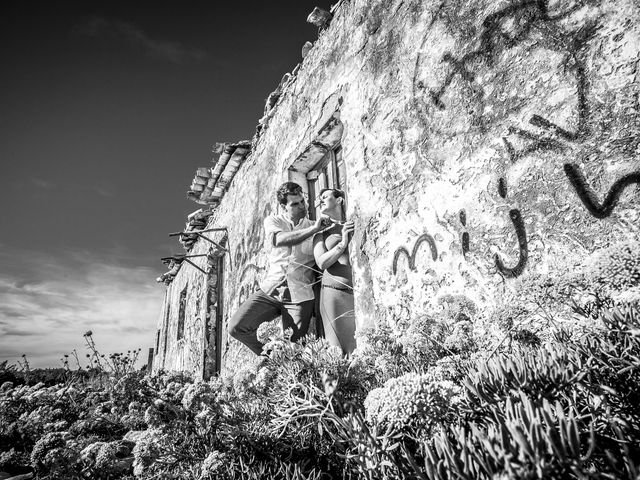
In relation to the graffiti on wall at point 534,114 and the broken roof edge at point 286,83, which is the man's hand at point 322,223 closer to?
the graffiti on wall at point 534,114

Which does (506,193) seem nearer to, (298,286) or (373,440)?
(373,440)

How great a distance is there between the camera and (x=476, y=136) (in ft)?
6.53

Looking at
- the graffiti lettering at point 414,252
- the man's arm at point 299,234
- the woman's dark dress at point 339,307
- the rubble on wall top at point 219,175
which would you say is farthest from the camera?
the rubble on wall top at point 219,175

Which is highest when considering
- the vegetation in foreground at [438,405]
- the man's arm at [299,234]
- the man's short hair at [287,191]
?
the man's short hair at [287,191]

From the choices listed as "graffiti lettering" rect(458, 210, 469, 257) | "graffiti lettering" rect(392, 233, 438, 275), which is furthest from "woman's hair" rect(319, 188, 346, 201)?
"graffiti lettering" rect(458, 210, 469, 257)

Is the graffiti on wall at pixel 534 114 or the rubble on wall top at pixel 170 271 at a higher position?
the rubble on wall top at pixel 170 271

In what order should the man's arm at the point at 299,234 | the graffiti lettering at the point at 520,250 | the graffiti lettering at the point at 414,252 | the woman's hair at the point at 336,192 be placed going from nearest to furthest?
the graffiti lettering at the point at 520,250 → the graffiti lettering at the point at 414,252 → the man's arm at the point at 299,234 → the woman's hair at the point at 336,192

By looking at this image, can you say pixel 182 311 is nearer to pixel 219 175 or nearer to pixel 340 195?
pixel 219 175

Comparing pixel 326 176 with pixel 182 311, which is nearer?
pixel 326 176

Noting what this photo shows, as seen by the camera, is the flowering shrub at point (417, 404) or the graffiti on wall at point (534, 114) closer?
the flowering shrub at point (417, 404)

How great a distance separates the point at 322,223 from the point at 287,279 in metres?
0.72

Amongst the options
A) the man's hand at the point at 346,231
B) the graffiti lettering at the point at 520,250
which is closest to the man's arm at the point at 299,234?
the man's hand at the point at 346,231

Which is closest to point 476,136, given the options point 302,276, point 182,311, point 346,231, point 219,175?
point 346,231

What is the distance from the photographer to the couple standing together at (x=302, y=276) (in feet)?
9.86
